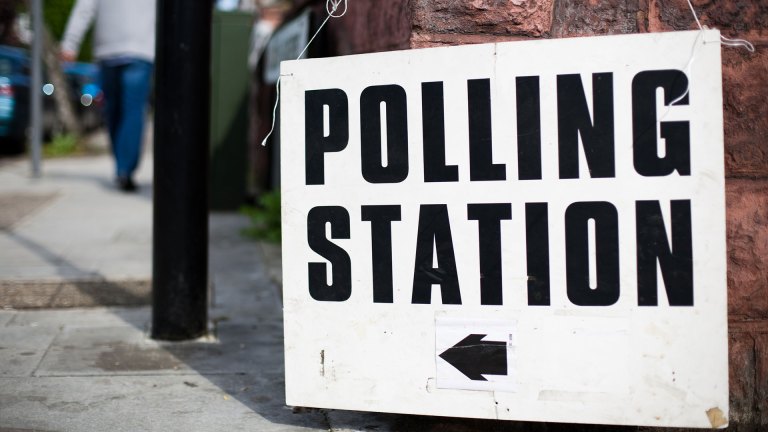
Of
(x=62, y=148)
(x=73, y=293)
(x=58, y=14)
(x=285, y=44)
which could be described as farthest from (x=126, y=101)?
(x=58, y=14)

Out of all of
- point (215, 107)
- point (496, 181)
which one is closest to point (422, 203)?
point (496, 181)

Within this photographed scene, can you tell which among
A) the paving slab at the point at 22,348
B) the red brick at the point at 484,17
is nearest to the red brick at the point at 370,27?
the red brick at the point at 484,17

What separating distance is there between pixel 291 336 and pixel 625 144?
1.15 meters

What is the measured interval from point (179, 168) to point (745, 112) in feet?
7.44

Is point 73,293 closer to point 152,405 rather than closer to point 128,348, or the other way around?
point 128,348

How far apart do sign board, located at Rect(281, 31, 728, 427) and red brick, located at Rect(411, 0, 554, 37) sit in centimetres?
22

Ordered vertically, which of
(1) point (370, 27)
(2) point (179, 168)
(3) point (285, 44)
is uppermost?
(3) point (285, 44)

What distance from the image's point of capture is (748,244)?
2.65 meters

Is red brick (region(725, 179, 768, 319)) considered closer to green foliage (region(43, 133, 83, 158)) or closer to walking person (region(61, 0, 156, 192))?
walking person (region(61, 0, 156, 192))

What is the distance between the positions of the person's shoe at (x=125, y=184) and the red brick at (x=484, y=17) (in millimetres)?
6028

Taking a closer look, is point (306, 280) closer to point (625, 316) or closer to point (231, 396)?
point (231, 396)

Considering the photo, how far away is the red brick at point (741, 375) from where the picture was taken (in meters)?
2.68

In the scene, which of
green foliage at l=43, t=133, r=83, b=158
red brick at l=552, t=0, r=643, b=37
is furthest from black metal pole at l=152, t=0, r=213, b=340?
green foliage at l=43, t=133, r=83, b=158

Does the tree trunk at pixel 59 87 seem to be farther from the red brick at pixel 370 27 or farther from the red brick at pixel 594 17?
the red brick at pixel 594 17
